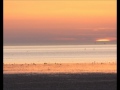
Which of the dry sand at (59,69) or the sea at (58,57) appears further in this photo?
the sea at (58,57)

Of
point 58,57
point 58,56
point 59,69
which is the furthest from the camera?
point 58,56

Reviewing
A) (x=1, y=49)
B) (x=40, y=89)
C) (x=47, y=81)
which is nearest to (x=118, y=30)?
(x=1, y=49)

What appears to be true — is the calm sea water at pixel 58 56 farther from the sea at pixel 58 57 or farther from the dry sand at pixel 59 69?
the dry sand at pixel 59 69

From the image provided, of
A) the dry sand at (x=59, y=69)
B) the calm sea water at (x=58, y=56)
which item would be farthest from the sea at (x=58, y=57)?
the dry sand at (x=59, y=69)

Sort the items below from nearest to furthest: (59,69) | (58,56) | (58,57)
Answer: (59,69)
(58,57)
(58,56)

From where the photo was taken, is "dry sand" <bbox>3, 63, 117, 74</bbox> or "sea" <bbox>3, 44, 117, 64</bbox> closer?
"dry sand" <bbox>3, 63, 117, 74</bbox>

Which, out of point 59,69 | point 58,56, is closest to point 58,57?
point 58,56

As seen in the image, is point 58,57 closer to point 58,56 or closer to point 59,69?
point 58,56

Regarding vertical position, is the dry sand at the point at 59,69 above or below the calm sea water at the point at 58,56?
below

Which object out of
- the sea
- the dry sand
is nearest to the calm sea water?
the sea

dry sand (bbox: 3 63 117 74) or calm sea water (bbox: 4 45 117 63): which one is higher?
calm sea water (bbox: 4 45 117 63)

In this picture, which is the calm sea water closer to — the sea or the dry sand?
the sea

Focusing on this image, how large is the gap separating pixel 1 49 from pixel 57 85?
2062 centimetres

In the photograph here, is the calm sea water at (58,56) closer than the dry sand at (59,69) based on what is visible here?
No
